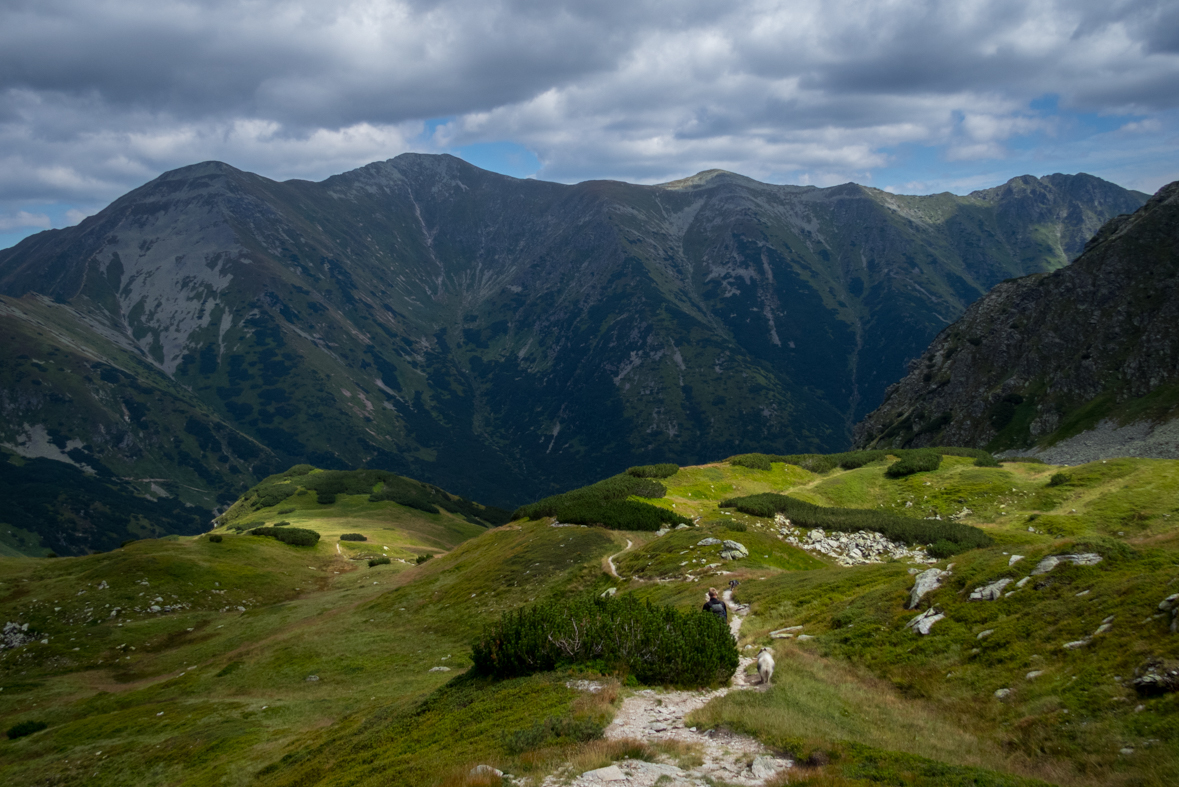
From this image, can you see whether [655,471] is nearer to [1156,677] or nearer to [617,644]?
[617,644]

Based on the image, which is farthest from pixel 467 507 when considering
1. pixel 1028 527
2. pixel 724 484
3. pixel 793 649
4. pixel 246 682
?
pixel 793 649

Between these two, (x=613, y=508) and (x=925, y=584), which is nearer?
(x=925, y=584)

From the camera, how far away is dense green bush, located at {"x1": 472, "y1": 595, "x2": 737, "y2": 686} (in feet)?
A: 78.5

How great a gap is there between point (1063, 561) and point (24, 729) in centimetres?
6288

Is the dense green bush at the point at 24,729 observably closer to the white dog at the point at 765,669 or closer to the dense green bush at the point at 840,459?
the white dog at the point at 765,669

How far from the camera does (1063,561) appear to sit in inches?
947

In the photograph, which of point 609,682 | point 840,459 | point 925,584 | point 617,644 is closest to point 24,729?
point 617,644

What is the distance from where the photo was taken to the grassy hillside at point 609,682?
1714 cm

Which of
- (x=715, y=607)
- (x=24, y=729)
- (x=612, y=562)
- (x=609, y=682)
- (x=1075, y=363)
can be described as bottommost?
(x=24, y=729)

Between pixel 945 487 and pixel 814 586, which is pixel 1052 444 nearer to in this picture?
pixel 945 487

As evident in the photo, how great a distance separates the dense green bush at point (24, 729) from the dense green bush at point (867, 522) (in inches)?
2332

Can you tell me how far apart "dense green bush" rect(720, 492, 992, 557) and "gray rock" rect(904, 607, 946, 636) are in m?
28.3

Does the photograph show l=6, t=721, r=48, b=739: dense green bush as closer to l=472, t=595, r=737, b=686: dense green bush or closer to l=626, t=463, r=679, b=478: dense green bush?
l=472, t=595, r=737, b=686: dense green bush

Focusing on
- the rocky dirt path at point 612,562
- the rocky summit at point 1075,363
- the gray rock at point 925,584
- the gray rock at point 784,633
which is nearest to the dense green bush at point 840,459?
the rocky summit at point 1075,363
